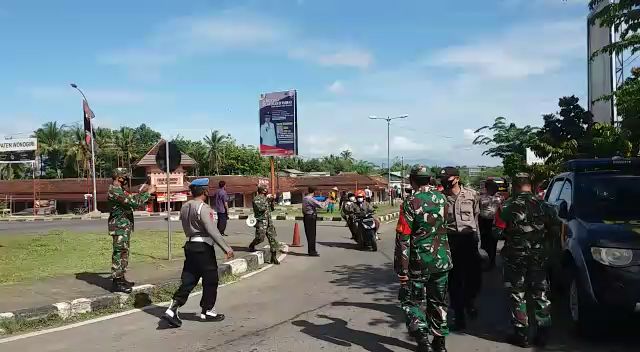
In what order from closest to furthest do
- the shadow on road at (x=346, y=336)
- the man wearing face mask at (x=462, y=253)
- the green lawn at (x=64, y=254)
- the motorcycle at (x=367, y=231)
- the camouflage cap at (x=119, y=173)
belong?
the shadow on road at (x=346, y=336), the man wearing face mask at (x=462, y=253), the camouflage cap at (x=119, y=173), the green lawn at (x=64, y=254), the motorcycle at (x=367, y=231)

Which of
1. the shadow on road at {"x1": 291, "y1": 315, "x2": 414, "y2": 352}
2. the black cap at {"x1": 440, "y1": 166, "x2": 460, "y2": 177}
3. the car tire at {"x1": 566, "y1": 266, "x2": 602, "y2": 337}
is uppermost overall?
the black cap at {"x1": 440, "y1": 166, "x2": 460, "y2": 177}

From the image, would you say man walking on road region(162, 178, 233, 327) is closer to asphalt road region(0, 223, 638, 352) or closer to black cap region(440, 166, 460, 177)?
asphalt road region(0, 223, 638, 352)

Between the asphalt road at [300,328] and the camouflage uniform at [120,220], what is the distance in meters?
1.00

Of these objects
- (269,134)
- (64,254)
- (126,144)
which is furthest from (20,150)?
(64,254)

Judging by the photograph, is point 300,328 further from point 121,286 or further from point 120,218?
point 120,218

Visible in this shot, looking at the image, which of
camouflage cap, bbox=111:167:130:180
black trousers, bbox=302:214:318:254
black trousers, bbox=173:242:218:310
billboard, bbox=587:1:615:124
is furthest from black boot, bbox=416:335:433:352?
billboard, bbox=587:1:615:124

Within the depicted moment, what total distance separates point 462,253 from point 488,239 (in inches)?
200

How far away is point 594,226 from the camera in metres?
5.87

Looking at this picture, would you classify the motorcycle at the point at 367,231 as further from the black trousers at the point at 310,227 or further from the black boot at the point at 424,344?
the black boot at the point at 424,344

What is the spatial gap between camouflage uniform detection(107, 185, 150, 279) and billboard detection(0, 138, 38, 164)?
56357mm

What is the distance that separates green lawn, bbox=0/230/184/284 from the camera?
10.1 m

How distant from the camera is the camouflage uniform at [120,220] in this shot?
27.1ft

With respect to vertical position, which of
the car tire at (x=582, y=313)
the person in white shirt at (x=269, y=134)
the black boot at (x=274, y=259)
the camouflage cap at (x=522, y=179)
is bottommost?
the black boot at (x=274, y=259)

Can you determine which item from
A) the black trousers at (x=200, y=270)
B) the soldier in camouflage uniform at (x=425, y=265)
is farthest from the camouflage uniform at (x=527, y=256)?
the black trousers at (x=200, y=270)
